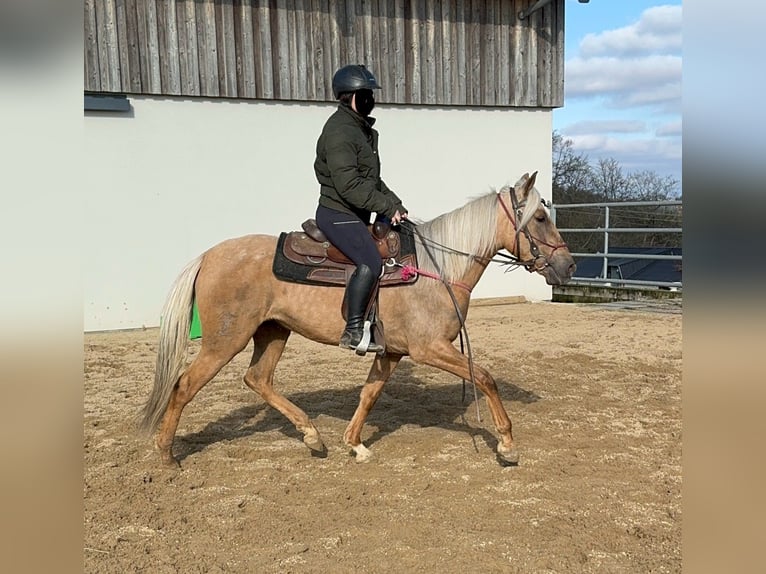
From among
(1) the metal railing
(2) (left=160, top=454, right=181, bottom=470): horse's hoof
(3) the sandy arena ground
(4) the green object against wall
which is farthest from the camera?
(1) the metal railing

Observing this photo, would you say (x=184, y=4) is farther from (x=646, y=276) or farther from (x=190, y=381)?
(x=646, y=276)

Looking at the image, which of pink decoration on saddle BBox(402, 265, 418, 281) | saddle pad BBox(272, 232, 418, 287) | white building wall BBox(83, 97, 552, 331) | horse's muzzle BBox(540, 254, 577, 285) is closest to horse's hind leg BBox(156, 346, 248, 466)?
saddle pad BBox(272, 232, 418, 287)

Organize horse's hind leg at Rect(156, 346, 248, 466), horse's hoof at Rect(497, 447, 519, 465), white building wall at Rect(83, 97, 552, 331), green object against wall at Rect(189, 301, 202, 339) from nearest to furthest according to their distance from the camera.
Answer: horse's hoof at Rect(497, 447, 519, 465)
horse's hind leg at Rect(156, 346, 248, 466)
green object against wall at Rect(189, 301, 202, 339)
white building wall at Rect(83, 97, 552, 331)

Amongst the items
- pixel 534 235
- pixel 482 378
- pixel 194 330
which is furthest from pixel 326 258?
pixel 194 330

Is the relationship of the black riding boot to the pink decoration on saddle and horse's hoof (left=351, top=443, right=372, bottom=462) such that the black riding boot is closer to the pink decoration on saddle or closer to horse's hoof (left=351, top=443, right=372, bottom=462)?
the pink decoration on saddle

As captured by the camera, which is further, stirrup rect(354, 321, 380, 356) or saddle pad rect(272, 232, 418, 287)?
saddle pad rect(272, 232, 418, 287)

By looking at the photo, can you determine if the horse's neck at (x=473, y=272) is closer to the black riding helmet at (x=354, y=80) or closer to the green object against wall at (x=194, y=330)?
the black riding helmet at (x=354, y=80)

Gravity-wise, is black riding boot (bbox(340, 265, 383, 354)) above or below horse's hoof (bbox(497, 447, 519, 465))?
above

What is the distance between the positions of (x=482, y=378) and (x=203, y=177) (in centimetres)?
785

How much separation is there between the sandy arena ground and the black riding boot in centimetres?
88

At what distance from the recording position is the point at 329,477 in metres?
4.06

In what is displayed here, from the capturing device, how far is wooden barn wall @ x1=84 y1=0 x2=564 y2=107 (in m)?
9.99
